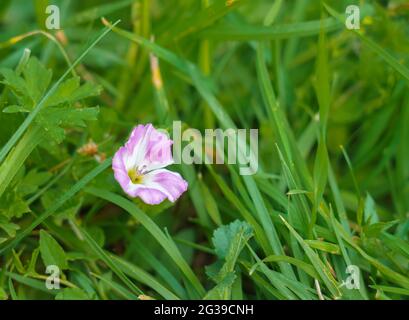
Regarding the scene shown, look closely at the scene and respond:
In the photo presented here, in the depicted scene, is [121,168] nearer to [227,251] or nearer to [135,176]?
[135,176]

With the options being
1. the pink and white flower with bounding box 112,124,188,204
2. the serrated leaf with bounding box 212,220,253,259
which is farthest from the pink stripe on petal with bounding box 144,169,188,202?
the serrated leaf with bounding box 212,220,253,259

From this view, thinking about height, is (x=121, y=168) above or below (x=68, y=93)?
below

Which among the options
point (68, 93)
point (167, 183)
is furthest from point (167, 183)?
point (68, 93)

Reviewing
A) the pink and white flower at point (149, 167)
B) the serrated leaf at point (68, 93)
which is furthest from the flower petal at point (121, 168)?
the serrated leaf at point (68, 93)

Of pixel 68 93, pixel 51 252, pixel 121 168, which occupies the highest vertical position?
pixel 68 93

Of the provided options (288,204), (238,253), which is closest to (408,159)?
(288,204)

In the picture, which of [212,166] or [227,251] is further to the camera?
[212,166]
